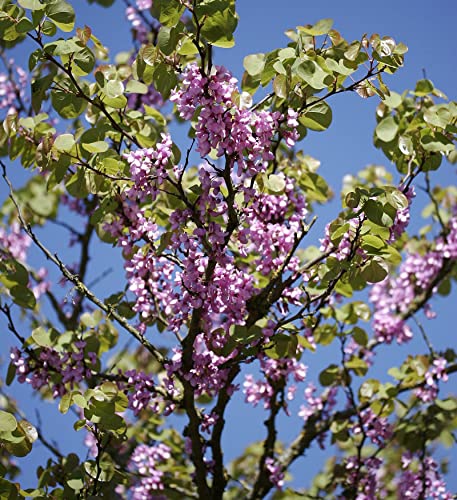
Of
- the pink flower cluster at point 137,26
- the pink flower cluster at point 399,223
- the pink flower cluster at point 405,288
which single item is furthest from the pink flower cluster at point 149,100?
the pink flower cluster at point 399,223

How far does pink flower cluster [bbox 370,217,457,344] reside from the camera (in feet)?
12.0

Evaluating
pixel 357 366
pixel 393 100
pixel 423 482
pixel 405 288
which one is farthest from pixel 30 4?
pixel 405 288

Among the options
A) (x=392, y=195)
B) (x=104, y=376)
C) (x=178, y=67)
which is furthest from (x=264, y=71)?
(x=104, y=376)

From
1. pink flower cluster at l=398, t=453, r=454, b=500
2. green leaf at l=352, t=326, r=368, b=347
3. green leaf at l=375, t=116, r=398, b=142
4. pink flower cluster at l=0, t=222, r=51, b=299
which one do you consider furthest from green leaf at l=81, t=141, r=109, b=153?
pink flower cluster at l=0, t=222, r=51, b=299

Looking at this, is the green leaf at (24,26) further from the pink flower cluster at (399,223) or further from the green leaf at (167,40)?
the pink flower cluster at (399,223)

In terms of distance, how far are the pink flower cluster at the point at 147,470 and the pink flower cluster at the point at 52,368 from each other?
722 mm

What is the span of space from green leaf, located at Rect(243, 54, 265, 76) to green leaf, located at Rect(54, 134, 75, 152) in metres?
0.59

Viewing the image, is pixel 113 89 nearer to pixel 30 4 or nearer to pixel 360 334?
pixel 30 4

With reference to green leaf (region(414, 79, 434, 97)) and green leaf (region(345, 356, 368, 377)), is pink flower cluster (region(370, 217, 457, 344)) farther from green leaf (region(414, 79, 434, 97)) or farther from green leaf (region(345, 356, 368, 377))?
green leaf (region(414, 79, 434, 97))

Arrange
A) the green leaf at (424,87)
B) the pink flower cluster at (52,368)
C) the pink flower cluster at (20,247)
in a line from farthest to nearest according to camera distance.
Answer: the pink flower cluster at (20,247)
the green leaf at (424,87)
the pink flower cluster at (52,368)

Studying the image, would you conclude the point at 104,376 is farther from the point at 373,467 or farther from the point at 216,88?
the point at 373,467

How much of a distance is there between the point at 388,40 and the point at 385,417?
69.1 inches

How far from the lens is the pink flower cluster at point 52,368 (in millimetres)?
2574

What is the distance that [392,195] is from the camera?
1.99 meters
